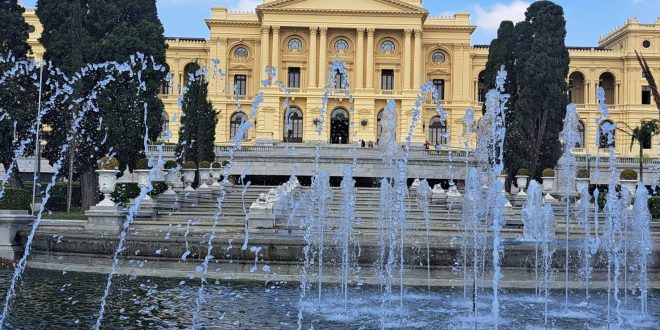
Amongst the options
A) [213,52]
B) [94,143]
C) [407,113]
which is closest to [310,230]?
[94,143]

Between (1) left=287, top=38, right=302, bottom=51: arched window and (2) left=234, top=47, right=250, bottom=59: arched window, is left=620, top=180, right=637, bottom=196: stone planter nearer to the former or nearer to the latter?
(1) left=287, top=38, right=302, bottom=51: arched window

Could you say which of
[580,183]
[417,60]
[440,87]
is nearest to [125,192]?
[580,183]

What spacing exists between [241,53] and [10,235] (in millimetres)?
44901

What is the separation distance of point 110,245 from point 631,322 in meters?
9.14

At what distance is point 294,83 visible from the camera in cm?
5791

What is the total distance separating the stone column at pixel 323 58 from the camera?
185 ft

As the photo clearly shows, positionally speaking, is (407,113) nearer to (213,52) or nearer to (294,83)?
(294,83)

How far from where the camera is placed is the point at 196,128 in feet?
101

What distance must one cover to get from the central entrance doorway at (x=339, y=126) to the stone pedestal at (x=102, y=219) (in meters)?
40.3

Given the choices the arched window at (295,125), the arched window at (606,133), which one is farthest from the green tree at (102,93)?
the arched window at (606,133)

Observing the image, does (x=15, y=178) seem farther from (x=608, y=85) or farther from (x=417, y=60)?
(x=608, y=85)

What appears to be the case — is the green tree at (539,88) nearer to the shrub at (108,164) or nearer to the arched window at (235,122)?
the shrub at (108,164)

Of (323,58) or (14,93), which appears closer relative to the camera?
(14,93)

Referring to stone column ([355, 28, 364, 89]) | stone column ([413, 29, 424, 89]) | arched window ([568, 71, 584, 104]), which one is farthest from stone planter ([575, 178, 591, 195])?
arched window ([568, 71, 584, 104])
